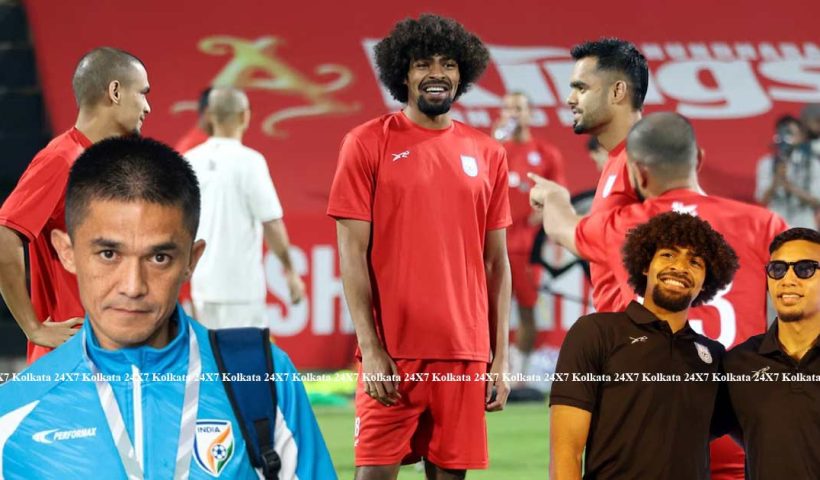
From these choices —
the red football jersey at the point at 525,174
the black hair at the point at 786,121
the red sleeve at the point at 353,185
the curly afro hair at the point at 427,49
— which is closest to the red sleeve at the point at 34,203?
the red sleeve at the point at 353,185

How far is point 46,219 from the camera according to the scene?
A: 4.89 metres

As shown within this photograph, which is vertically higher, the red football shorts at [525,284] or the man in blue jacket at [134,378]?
the man in blue jacket at [134,378]

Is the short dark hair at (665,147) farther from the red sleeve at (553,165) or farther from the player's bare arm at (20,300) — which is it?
the red sleeve at (553,165)

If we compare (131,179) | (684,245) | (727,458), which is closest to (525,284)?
(727,458)

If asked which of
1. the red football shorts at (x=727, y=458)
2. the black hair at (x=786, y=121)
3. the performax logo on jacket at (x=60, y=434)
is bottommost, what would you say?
the red football shorts at (x=727, y=458)

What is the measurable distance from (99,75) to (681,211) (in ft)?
7.39

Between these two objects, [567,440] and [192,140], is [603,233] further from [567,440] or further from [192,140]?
[192,140]

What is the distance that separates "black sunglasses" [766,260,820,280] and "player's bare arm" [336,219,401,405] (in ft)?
4.74

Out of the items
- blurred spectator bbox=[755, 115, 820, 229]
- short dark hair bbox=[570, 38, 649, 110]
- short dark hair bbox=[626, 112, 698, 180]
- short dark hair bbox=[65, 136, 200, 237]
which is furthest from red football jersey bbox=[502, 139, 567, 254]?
short dark hair bbox=[65, 136, 200, 237]

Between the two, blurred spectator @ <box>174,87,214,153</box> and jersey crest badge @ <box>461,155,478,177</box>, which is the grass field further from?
jersey crest badge @ <box>461,155,478,177</box>

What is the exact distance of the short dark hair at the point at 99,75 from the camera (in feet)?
17.0

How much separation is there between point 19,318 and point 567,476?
213cm

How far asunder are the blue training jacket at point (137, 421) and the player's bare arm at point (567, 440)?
1565 millimetres

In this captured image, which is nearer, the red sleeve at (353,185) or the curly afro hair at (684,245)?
the curly afro hair at (684,245)
